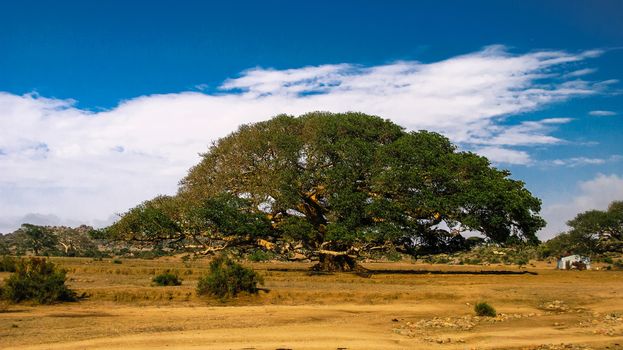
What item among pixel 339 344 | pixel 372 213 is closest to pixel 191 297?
pixel 339 344

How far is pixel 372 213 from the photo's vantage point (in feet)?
116

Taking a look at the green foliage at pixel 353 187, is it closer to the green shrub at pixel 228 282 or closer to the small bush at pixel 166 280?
the small bush at pixel 166 280

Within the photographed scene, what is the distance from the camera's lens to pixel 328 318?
62.0 feet

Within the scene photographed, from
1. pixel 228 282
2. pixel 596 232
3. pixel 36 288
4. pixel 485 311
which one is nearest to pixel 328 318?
pixel 485 311

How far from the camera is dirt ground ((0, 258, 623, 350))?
14281mm

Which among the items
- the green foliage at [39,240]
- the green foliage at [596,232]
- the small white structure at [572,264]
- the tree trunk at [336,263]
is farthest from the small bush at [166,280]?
the green foliage at [39,240]

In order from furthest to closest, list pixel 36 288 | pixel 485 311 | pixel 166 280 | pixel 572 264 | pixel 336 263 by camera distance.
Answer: pixel 572 264
pixel 336 263
pixel 166 280
pixel 36 288
pixel 485 311

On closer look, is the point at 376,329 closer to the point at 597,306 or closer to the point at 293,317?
the point at 293,317

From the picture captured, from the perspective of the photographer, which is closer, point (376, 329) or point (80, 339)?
point (80, 339)

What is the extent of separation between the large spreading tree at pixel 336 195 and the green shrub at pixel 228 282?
35.0ft

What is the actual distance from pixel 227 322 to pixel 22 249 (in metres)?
77.1

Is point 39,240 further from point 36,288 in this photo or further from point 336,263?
point 36,288

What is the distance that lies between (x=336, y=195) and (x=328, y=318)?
57.8 feet

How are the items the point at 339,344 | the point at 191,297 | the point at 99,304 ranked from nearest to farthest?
the point at 339,344 < the point at 99,304 < the point at 191,297
